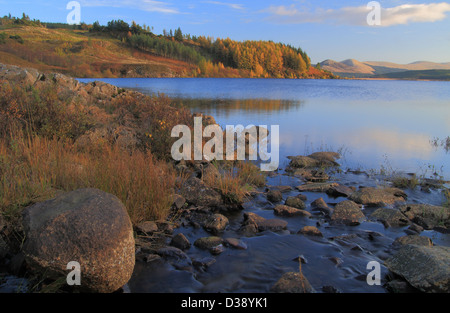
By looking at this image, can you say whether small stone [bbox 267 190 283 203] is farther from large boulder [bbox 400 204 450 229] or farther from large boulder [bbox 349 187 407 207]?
large boulder [bbox 400 204 450 229]

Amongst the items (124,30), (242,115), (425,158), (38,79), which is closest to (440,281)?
(425,158)

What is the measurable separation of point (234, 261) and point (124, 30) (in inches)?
5897

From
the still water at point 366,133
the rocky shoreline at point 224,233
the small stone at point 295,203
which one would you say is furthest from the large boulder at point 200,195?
the still water at point 366,133

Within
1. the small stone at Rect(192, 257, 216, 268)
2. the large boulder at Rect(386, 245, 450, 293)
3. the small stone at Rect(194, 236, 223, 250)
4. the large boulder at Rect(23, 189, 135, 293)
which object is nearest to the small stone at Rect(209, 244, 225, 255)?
the small stone at Rect(194, 236, 223, 250)

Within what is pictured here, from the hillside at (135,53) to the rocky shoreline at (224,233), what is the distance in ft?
219

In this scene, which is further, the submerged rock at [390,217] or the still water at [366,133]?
the still water at [366,133]

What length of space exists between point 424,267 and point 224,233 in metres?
3.10

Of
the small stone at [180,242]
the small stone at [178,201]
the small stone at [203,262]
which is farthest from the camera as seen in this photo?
the small stone at [178,201]

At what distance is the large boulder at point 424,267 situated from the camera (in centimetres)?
385

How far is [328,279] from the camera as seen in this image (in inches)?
171

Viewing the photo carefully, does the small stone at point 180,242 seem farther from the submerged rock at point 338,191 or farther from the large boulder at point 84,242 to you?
the submerged rock at point 338,191

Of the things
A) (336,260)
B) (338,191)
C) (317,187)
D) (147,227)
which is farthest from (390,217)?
(147,227)

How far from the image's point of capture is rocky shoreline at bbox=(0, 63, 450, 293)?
11.5 feet
